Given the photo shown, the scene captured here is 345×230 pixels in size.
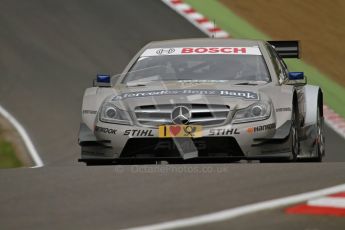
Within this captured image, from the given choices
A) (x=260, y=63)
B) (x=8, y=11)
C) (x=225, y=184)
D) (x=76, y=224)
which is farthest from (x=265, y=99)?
(x=8, y=11)

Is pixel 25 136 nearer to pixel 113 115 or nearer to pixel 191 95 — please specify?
pixel 113 115

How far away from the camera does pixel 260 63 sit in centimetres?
1103

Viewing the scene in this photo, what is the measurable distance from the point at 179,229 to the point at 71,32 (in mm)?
15540

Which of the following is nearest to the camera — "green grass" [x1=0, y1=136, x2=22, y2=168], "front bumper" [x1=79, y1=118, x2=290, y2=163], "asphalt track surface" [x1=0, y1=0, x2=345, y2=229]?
"asphalt track surface" [x1=0, y1=0, x2=345, y2=229]

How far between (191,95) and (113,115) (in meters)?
0.71

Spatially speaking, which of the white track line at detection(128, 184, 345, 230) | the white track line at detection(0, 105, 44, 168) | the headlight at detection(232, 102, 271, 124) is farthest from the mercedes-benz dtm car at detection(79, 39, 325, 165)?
the white track line at detection(128, 184, 345, 230)

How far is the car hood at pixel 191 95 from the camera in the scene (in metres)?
9.63

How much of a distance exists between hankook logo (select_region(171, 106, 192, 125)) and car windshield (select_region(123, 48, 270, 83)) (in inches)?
42.2

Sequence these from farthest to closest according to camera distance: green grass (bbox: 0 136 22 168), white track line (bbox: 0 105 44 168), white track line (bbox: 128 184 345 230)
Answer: white track line (bbox: 0 105 44 168), green grass (bbox: 0 136 22 168), white track line (bbox: 128 184 345 230)

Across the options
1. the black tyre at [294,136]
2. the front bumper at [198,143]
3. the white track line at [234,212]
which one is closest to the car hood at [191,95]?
the front bumper at [198,143]

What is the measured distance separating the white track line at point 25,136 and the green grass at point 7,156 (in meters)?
0.25

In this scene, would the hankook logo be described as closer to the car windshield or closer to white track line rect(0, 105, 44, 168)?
the car windshield

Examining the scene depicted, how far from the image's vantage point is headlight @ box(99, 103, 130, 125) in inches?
380

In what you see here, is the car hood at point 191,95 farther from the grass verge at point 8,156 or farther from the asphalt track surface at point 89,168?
the grass verge at point 8,156
